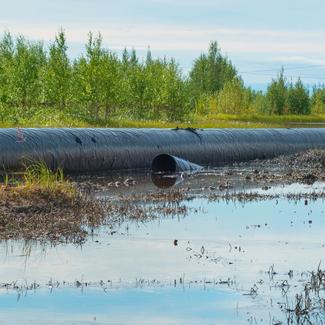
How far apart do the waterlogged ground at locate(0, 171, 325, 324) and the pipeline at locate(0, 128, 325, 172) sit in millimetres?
5814

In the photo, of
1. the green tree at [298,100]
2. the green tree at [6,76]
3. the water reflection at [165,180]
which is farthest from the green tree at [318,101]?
the water reflection at [165,180]

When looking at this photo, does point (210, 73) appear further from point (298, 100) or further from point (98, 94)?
point (98, 94)

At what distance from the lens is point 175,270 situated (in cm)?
838

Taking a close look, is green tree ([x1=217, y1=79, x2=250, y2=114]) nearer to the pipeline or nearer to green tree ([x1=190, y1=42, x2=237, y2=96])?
green tree ([x1=190, y1=42, x2=237, y2=96])

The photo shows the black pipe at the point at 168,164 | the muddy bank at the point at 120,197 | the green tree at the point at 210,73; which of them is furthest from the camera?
the green tree at the point at 210,73

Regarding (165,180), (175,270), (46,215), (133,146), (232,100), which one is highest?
(232,100)

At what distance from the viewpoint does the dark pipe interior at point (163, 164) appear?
20844 millimetres

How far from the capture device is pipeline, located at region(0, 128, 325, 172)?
18.3 metres

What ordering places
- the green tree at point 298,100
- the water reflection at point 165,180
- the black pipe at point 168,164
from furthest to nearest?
the green tree at point 298,100, the black pipe at point 168,164, the water reflection at point 165,180

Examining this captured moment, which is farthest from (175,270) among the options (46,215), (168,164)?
(168,164)

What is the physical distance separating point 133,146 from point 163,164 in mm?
953

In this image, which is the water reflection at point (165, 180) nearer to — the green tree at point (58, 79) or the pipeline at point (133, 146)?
the pipeline at point (133, 146)

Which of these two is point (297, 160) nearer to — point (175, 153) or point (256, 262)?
point (175, 153)

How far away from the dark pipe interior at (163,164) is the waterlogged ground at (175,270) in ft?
24.9
